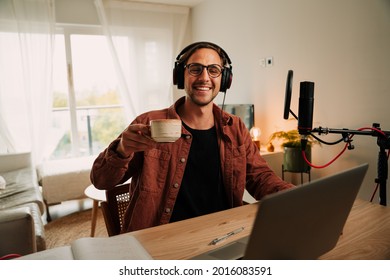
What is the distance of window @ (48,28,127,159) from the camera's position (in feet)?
13.0

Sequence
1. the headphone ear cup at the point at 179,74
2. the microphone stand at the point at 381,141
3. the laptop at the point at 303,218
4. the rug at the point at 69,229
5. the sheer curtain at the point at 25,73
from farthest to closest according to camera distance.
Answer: the sheer curtain at the point at 25,73, the rug at the point at 69,229, the headphone ear cup at the point at 179,74, the microphone stand at the point at 381,141, the laptop at the point at 303,218

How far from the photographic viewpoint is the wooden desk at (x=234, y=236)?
75 centimetres

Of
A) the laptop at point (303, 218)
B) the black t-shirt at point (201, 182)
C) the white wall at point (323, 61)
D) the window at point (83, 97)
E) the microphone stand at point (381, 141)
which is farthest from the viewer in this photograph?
the window at point (83, 97)

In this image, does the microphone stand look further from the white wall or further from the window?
the window

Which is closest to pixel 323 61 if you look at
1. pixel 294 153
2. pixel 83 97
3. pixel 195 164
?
pixel 294 153

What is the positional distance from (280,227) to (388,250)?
1.59 ft

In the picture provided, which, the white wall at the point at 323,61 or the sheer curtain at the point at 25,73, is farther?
the sheer curtain at the point at 25,73

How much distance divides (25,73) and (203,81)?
10.4 feet

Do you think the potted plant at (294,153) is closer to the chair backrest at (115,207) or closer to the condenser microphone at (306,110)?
the condenser microphone at (306,110)

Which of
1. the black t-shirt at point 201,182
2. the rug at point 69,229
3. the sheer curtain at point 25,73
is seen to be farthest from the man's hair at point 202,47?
the sheer curtain at point 25,73

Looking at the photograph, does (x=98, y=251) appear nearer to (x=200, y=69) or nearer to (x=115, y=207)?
(x=115, y=207)

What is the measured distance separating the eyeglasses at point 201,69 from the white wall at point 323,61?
4.67 ft

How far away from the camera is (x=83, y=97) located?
415cm
